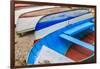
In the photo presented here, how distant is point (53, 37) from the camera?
1.89m

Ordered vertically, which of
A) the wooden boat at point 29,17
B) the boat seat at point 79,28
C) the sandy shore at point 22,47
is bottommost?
the sandy shore at point 22,47

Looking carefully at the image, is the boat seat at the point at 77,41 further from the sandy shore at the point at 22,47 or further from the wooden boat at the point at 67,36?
the sandy shore at the point at 22,47

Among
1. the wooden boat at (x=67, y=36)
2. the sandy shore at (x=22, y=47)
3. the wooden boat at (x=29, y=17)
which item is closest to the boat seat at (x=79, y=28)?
the wooden boat at (x=67, y=36)

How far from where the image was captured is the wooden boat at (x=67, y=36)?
1.85 meters

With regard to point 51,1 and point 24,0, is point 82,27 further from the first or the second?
point 24,0

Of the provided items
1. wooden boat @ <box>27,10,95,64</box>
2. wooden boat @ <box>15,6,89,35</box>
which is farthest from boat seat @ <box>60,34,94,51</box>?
wooden boat @ <box>15,6,89,35</box>

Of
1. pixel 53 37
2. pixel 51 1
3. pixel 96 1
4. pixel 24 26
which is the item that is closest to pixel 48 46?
pixel 53 37

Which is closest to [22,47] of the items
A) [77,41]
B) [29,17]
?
[29,17]

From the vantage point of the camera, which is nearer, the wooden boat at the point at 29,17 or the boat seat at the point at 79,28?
the wooden boat at the point at 29,17

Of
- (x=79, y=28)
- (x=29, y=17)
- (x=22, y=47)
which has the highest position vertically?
(x=29, y=17)

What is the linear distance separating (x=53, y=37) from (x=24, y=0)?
0.48 m

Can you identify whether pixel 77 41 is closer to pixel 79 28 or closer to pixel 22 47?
pixel 79 28

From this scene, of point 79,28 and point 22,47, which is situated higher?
point 79,28

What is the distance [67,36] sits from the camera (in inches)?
75.8
